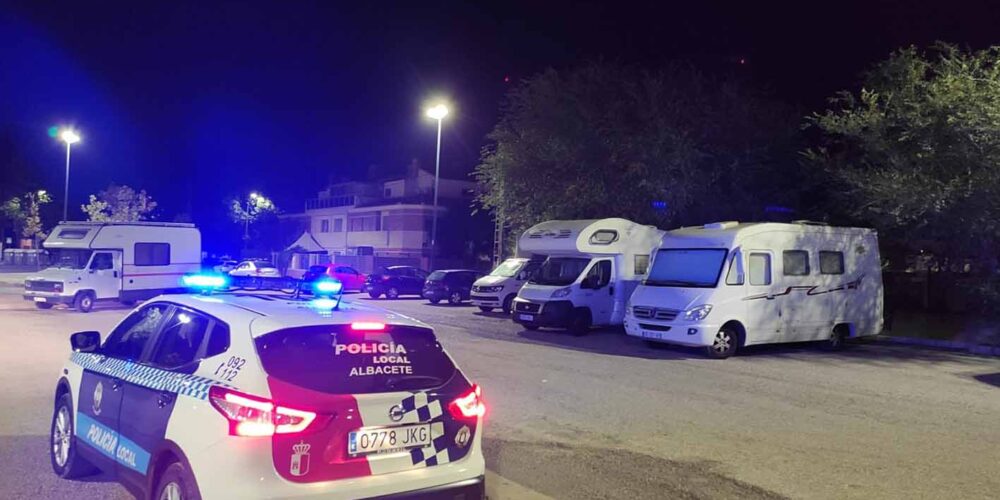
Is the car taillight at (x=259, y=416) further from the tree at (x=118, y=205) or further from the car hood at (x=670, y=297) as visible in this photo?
the tree at (x=118, y=205)

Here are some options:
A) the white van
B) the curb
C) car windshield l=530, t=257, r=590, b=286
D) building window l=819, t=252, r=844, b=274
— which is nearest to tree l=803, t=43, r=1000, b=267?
building window l=819, t=252, r=844, b=274

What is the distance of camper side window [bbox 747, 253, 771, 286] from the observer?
44.4 feet

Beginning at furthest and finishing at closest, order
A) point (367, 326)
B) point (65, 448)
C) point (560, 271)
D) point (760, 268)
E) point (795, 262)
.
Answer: point (560, 271)
point (795, 262)
point (760, 268)
point (65, 448)
point (367, 326)

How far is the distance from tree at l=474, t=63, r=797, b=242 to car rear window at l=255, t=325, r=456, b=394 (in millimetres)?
17150

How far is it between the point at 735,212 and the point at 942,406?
1306cm

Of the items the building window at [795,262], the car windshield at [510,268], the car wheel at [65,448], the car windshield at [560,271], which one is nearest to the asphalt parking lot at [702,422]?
the car wheel at [65,448]

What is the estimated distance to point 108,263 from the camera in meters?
20.7

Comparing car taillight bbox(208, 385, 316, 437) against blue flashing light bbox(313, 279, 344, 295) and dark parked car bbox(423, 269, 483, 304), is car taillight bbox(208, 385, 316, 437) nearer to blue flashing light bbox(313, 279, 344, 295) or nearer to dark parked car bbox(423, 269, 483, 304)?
blue flashing light bbox(313, 279, 344, 295)

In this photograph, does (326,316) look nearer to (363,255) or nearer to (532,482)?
(532,482)

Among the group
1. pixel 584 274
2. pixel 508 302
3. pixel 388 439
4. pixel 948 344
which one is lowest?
pixel 948 344

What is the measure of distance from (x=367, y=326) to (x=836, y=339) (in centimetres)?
1392

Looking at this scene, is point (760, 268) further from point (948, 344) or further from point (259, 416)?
point (259, 416)

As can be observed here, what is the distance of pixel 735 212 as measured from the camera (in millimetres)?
21703

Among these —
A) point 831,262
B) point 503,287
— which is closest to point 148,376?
point 831,262
